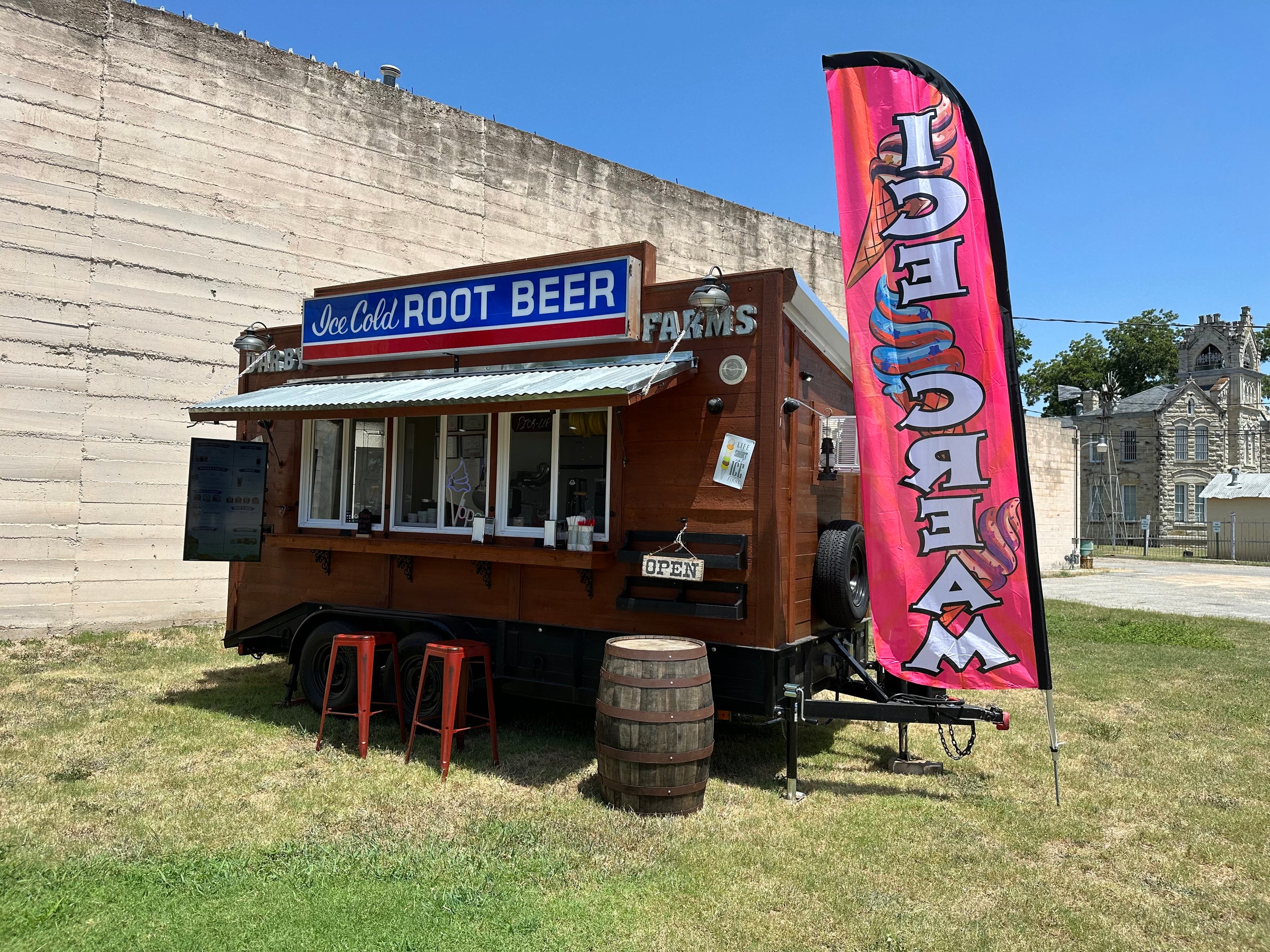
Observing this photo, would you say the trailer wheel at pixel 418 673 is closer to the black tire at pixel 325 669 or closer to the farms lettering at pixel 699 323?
the black tire at pixel 325 669

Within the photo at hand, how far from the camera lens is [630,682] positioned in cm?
526

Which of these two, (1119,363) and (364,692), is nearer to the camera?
(364,692)

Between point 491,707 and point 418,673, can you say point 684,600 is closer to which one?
point 491,707

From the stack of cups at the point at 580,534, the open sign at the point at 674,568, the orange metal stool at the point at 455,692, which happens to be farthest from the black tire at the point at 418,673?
the open sign at the point at 674,568

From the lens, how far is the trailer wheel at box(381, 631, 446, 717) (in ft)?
22.5

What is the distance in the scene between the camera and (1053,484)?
25156 millimetres

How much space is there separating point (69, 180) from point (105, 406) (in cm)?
281

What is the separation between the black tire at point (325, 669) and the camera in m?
7.22

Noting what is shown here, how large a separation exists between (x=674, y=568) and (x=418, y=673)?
99.1 inches

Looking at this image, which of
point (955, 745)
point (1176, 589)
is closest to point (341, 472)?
point (955, 745)

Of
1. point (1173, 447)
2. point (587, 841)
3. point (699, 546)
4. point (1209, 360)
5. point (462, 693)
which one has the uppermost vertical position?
point (1209, 360)

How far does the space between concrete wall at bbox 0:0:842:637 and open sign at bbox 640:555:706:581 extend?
821 centimetres

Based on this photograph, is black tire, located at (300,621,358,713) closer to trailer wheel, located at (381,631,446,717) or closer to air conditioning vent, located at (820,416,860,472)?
trailer wheel, located at (381,631,446,717)

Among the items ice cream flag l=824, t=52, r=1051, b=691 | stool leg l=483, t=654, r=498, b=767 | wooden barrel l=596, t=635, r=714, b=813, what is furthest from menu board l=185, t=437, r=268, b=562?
ice cream flag l=824, t=52, r=1051, b=691
